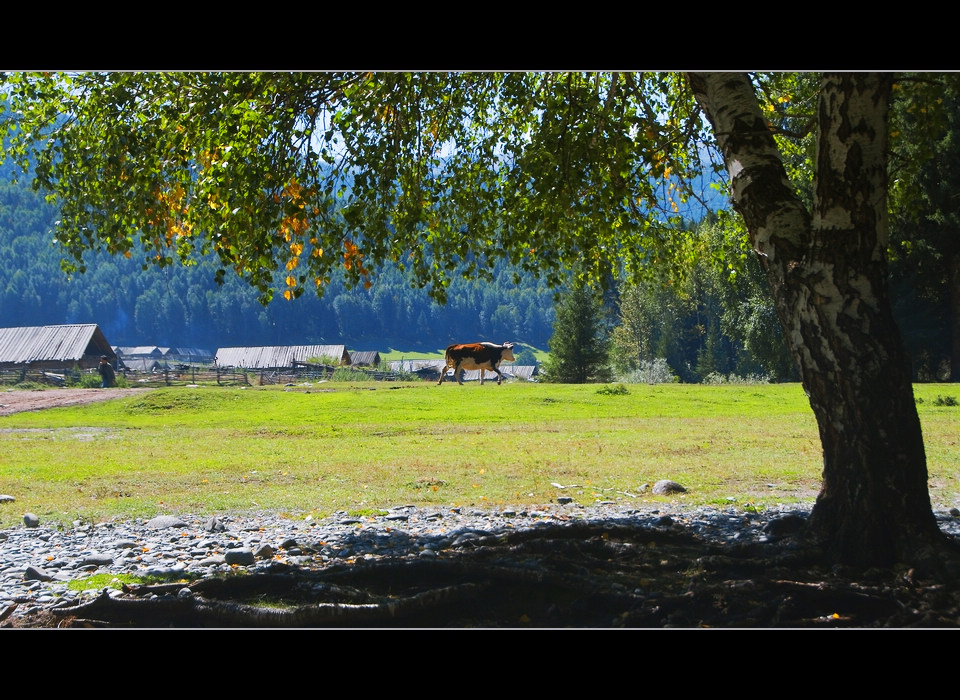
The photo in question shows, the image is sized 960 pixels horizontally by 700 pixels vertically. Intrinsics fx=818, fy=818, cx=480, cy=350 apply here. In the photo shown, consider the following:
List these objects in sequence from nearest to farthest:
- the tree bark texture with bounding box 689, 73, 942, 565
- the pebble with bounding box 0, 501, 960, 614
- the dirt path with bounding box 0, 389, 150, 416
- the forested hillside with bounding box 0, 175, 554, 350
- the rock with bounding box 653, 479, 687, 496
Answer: the tree bark texture with bounding box 689, 73, 942, 565 → the pebble with bounding box 0, 501, 960, 614 → the forested hillside with bounding box 0, 175, 554, 350 → the dirt path with bounding box 0, 389, 150, 416 → the rock with bounding box 653, 479, 687, 496

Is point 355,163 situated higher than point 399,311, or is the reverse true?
point 355,163

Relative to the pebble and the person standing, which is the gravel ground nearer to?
the pebble

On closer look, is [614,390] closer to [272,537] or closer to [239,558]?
[272,537]

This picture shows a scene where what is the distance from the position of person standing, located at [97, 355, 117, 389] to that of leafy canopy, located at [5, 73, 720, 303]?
42.9 inches

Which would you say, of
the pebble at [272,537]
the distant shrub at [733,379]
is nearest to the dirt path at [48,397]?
the pebble at [272,537]

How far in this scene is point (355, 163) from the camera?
5191mm

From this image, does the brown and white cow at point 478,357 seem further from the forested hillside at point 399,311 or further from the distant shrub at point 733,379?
the distant shrub at point 733,379

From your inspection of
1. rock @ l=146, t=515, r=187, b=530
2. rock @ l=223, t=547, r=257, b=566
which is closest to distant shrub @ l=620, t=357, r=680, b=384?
rock @ l=223, t=547, r=257, b=566

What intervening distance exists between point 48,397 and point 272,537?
232 centimetres

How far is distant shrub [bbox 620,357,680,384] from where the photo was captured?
6.88 m

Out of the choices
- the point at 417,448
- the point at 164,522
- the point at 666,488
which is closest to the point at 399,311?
the point at 417,448
